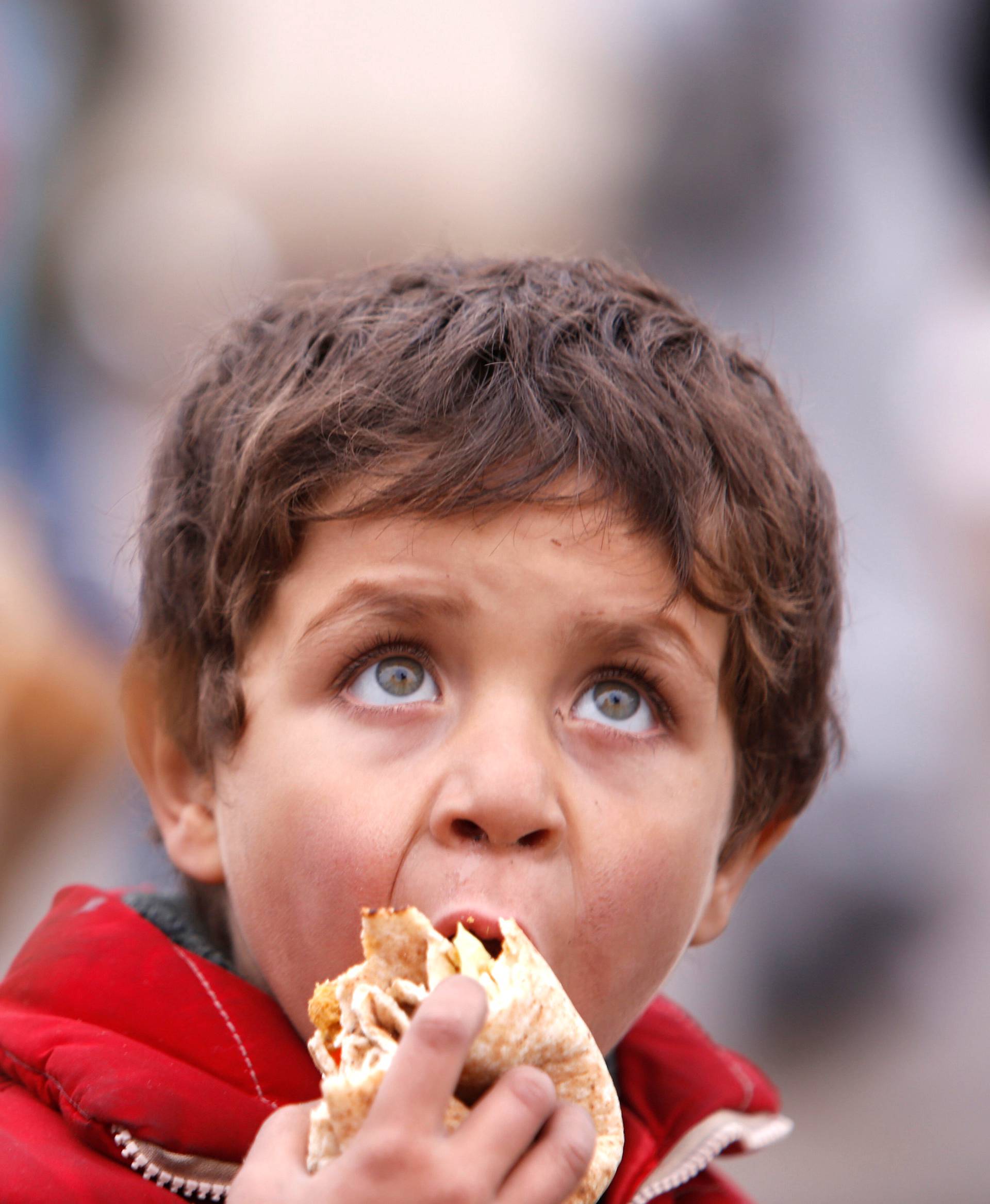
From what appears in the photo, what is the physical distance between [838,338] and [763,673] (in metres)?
2.30

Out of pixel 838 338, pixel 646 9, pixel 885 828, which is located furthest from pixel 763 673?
pixel 646 9

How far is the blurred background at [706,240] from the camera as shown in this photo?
2.98 metres

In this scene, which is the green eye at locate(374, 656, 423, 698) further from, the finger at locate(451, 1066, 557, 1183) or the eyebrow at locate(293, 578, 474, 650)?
the finger at locate(451, 1066, 557, 1183)

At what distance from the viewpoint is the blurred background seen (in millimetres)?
2982

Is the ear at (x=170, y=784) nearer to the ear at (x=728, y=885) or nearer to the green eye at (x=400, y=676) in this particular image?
the green eye at (x=400, y=676)

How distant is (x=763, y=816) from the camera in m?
1.46

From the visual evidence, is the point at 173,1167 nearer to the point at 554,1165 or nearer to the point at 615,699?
the point at 554,1165

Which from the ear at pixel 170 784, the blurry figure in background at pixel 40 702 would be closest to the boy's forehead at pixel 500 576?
the ear at pixel 170 784

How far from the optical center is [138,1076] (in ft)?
3.43

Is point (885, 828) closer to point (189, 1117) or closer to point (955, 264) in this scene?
point (955, 264)

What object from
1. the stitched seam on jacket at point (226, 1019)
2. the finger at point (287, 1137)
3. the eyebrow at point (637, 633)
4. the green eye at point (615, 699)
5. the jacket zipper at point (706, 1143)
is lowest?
the jacket zipper at point (706, 1143)

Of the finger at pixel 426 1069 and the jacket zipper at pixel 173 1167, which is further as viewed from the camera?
the jacket zipper at pixel 173 1167

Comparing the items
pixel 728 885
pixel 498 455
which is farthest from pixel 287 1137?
pixel 728 885

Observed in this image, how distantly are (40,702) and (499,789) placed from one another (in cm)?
205
